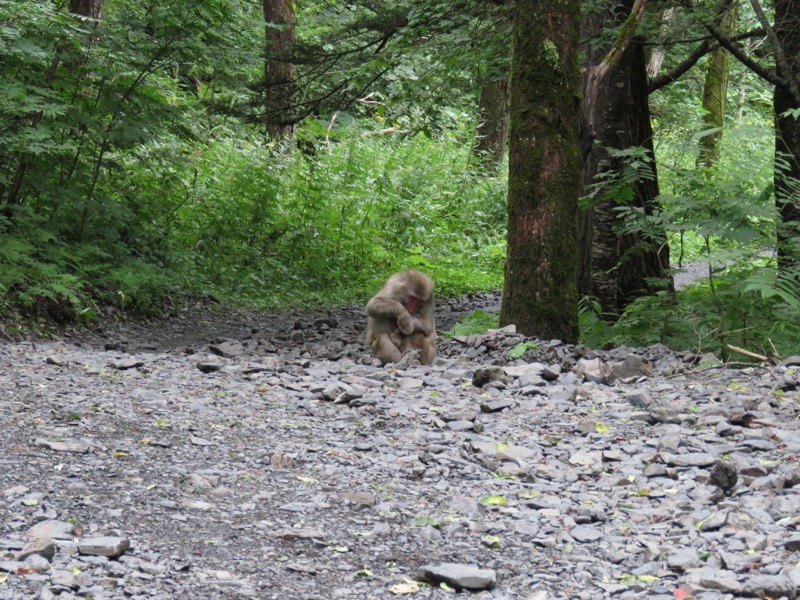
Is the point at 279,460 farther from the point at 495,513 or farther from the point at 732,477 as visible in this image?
the point at 732,477

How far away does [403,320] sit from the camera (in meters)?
8.16

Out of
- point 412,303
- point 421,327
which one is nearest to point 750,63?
point 412,303

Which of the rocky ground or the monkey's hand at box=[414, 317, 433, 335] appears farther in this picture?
the monkey's hand at box=[414, 317, 433, 335]

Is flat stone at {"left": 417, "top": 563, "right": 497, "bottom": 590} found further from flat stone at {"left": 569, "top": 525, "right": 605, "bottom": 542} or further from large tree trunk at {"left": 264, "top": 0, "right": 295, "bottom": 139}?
large tree trunk at {"left": 264, "top": 0, "right": 295, "bottom": 139}

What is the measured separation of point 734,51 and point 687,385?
17.2ft

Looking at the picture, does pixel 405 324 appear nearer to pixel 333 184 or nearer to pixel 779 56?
pixel 779 56

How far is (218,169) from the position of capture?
16.7 metres

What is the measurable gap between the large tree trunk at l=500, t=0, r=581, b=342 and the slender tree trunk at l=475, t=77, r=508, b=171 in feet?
50.5

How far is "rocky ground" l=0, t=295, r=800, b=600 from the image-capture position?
3.37m

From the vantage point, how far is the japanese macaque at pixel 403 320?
825 centimetres

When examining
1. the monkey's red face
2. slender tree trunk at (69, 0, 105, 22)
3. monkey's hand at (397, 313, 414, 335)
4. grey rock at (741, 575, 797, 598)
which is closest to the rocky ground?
grey rock at (741, 575, 797, 598)

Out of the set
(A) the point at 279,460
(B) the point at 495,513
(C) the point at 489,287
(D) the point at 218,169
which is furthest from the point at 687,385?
(D) the point at 218,169

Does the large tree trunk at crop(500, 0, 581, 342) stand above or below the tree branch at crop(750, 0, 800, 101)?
below

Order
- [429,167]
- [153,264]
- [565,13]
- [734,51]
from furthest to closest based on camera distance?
[429,167]
[153,264]
[734,51]
[565,13]
